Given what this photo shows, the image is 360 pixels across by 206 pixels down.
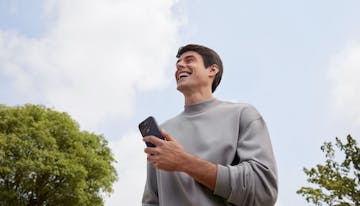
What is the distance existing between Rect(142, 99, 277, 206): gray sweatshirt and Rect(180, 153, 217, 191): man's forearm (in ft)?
0.08

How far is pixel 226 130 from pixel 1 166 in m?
26.0

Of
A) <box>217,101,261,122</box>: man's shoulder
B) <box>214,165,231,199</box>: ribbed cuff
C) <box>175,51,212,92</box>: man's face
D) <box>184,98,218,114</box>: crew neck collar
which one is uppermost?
<box>175,51,212,92</box>: man's face

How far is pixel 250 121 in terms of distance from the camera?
87.5 inches

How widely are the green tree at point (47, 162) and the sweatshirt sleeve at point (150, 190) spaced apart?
82.1 ft

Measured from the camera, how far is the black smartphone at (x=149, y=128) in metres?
2.07

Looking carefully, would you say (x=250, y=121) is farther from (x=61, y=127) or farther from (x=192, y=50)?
(x=61, y=127)

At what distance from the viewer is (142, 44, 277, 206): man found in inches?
76.6

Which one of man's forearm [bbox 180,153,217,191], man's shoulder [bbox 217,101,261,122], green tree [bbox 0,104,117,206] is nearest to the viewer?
man's forearm [bbox 180,153,217,191]

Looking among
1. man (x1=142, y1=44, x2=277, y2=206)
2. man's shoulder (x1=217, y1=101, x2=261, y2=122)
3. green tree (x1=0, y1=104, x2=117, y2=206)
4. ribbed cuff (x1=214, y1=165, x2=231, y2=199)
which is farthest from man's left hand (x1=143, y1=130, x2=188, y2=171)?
green tree (x1=0, y1=104, x2=117, y2=206)

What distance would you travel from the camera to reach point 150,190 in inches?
96.7

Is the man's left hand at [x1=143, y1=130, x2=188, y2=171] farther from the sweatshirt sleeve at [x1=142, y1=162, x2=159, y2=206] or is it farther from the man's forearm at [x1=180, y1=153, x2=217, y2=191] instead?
the sweatshirt sleeve at [x1=142, y1=162, x2=159, y2=206]

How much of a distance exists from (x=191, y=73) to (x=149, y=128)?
0.45 metres

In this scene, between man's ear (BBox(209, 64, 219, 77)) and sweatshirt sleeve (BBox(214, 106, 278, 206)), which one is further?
man's ear (BBox(209, 64, 219, 77))

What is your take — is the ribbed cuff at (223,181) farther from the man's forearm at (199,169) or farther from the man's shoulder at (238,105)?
the man's shoulder at (238,105)
